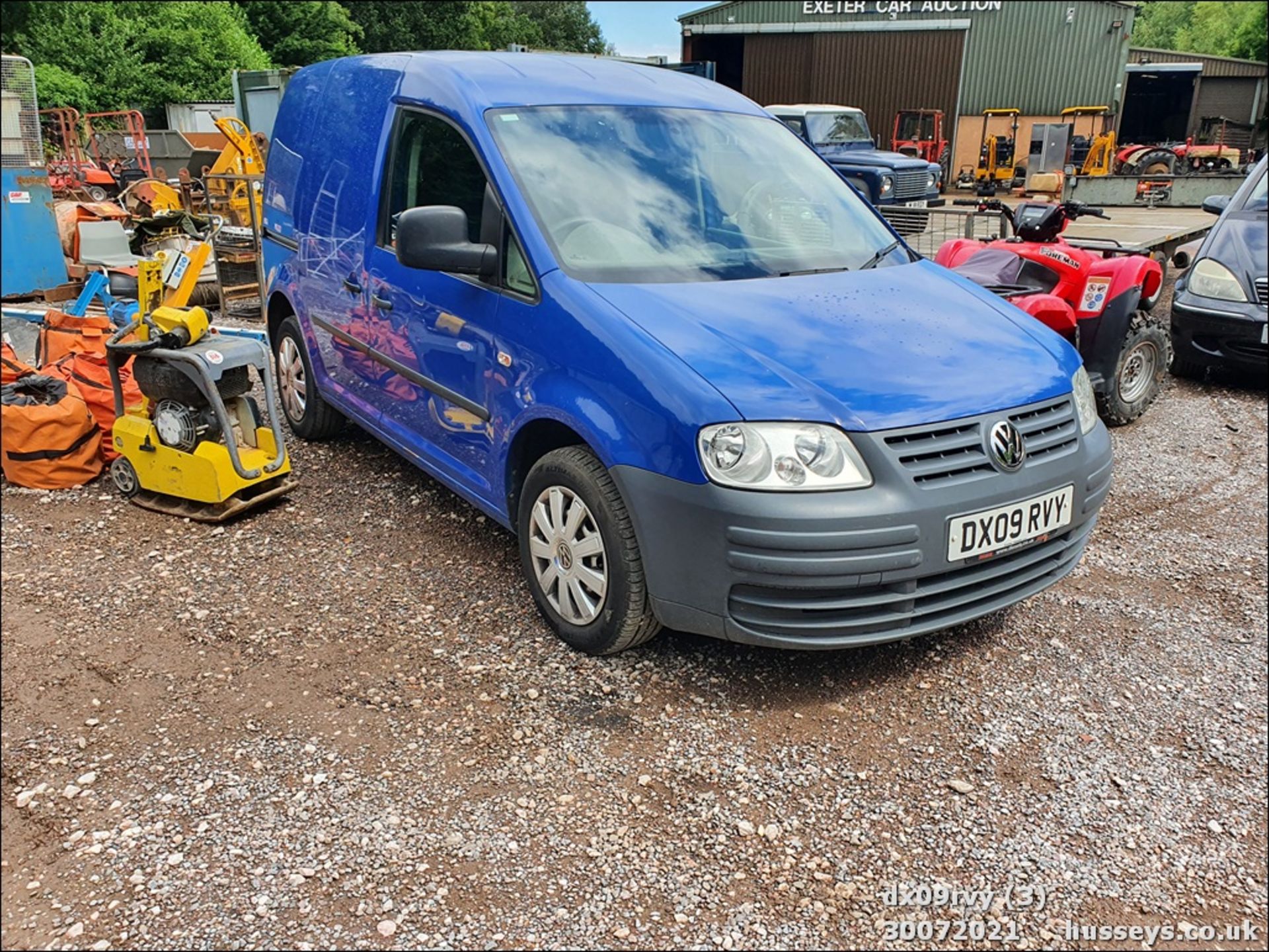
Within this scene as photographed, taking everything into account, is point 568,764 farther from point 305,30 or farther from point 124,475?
point 305,30

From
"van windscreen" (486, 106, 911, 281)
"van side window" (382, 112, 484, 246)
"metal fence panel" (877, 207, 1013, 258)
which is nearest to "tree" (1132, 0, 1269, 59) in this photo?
"van windscreen" (486, 106, 911, 281)

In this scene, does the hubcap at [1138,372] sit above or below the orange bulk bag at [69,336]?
below

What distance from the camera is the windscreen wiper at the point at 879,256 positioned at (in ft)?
11.5

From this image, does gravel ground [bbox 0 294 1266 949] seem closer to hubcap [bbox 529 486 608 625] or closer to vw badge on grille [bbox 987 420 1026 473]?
hubcap [bbox 529 486 608 625]

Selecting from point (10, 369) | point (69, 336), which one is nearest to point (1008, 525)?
point (10, 369)

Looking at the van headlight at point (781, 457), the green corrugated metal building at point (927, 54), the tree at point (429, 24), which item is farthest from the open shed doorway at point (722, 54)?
the van headlight at point (781, 457)

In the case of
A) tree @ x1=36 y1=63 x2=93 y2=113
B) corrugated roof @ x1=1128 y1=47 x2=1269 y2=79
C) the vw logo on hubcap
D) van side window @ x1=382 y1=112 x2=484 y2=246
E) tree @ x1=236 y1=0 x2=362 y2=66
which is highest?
tree @ x1=236 y1=0 x2=362 y2=66

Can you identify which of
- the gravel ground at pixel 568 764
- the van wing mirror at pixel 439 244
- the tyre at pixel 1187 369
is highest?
the van wing mirror at pixel 439 244

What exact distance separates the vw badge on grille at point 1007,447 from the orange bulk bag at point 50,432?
360 cm

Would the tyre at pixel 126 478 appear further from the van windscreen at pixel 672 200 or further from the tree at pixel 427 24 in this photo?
the tree at pixel 427 24

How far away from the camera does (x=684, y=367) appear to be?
2643mm

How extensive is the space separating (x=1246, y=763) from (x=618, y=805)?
159 cm

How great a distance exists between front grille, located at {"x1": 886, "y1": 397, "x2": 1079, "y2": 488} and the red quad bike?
8.75 ft

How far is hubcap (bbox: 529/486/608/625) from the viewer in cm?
297
